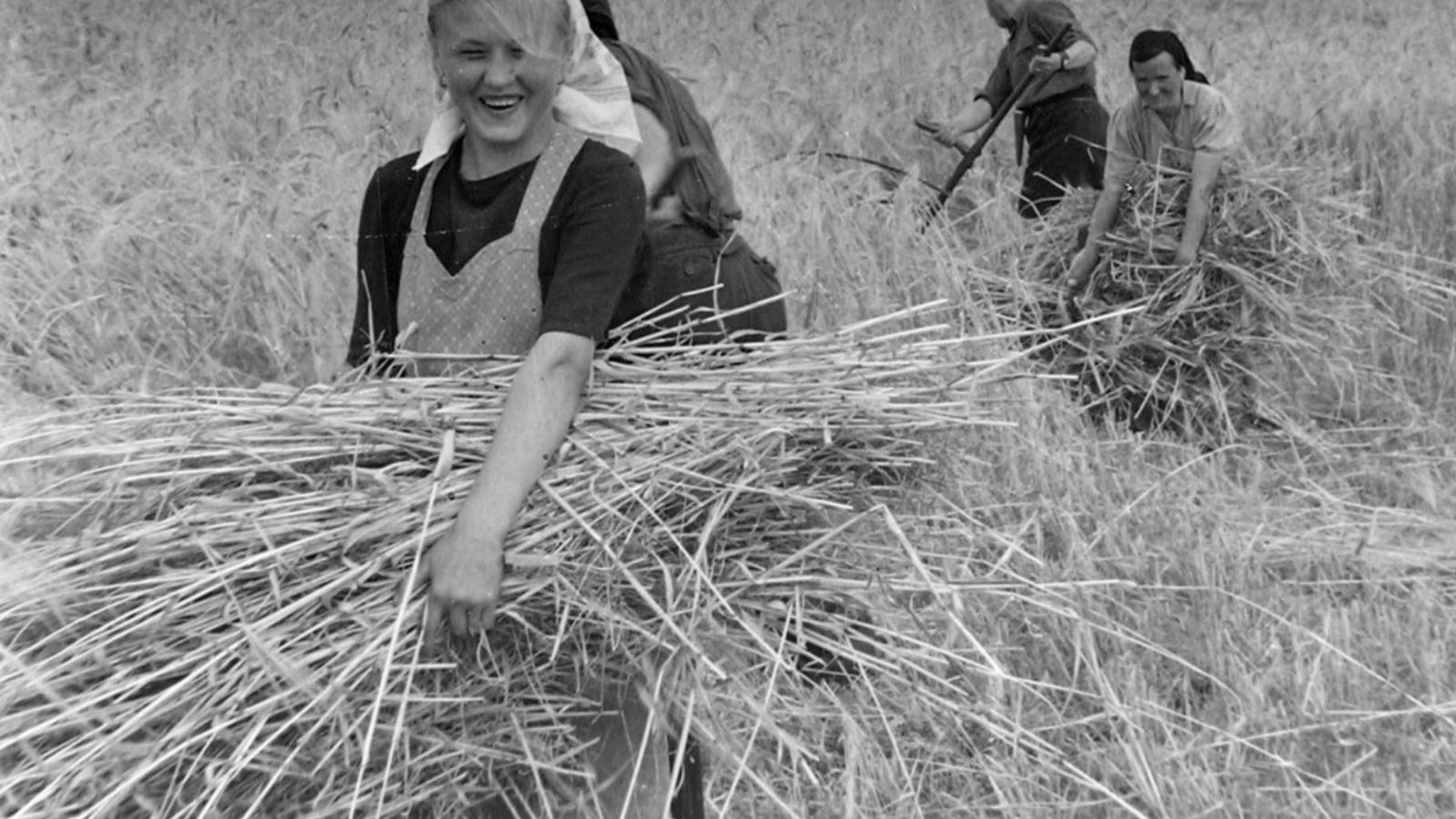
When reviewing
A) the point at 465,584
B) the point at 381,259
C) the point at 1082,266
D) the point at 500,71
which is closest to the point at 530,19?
the point at 500,71

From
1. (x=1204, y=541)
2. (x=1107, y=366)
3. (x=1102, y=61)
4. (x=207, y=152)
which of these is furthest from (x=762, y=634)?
(x=1102, y=61)

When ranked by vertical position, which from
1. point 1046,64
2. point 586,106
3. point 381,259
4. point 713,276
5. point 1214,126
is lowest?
point 1046,64

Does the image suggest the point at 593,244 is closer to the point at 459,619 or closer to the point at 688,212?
the point at 459,619

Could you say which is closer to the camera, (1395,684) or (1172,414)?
(1395,684)

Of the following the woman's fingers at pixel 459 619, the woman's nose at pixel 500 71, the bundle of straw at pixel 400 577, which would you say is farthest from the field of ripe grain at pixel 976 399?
the woman's nose at pixel 500 71

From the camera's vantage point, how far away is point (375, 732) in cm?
172

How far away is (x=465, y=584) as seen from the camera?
171 centimetres

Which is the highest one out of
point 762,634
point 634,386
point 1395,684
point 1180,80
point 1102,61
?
point 634,386

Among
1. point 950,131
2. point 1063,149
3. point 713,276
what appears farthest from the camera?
point 950,131

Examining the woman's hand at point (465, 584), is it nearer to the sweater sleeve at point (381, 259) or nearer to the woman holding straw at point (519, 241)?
the woman holding straw at point (519, 241)

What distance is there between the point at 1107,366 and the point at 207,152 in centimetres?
252

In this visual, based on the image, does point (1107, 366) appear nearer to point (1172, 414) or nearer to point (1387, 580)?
point (1172, 414)

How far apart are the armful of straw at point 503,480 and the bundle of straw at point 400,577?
1.2 inches

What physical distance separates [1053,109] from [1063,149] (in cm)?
17
